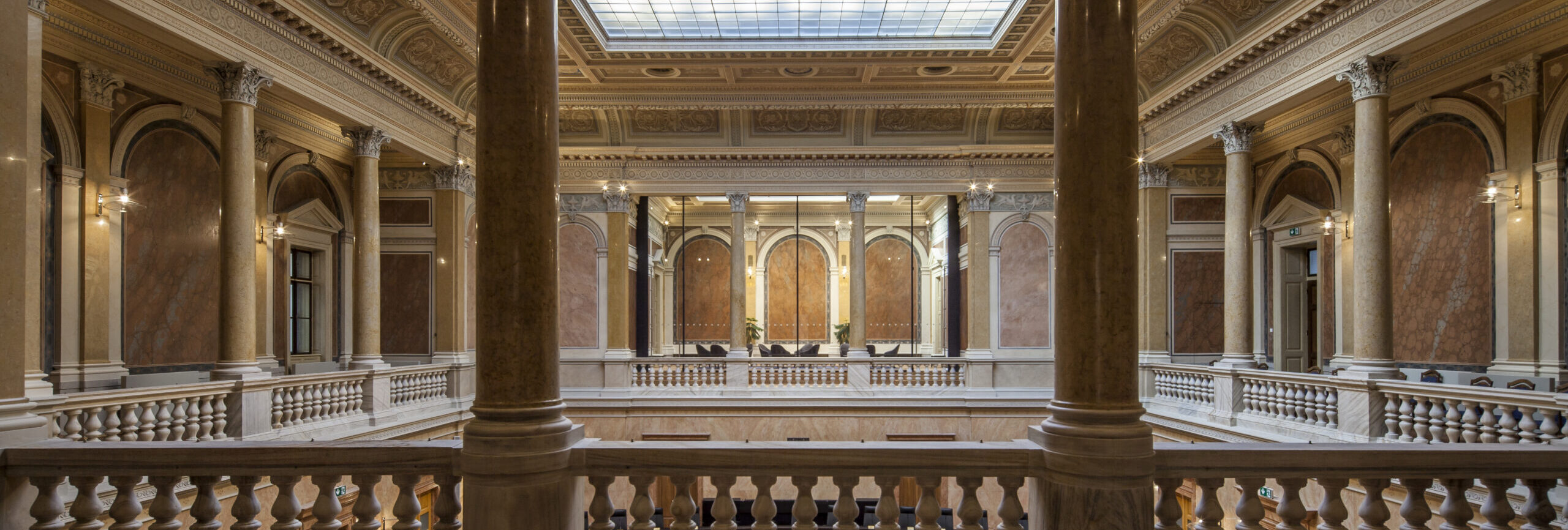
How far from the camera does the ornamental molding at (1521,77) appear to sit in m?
8.05

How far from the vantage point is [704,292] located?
2133cm

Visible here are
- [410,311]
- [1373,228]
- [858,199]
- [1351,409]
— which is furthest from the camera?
[858,199]

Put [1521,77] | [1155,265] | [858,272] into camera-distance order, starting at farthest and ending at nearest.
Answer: [858,272] < [1155,265] < [1521,77]

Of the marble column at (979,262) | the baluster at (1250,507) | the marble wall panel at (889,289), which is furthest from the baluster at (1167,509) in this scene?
the marble wall panel at (889,289)

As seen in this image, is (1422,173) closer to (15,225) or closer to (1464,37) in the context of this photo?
(1464,37)

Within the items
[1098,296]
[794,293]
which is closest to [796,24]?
[1098,296]

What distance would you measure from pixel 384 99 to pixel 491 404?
882 centimetres

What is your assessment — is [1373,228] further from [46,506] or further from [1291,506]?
[46,506]

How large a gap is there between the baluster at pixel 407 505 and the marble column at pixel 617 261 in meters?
10.9

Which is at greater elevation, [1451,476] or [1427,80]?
[1427,80]

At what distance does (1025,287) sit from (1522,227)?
260 inches

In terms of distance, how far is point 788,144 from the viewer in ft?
45.9

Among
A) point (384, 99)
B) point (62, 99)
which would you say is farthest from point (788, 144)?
point (62, 99)

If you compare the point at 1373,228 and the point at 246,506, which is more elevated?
the point at 1373,228
